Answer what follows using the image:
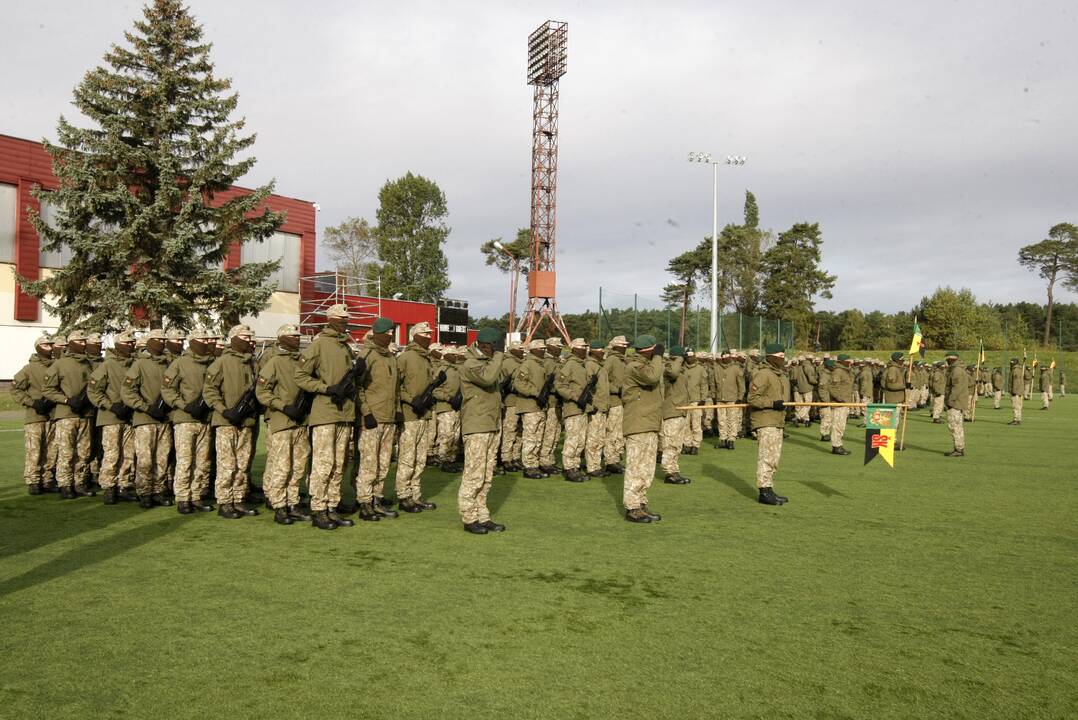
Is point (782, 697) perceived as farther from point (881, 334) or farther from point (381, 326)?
point (881, 334)

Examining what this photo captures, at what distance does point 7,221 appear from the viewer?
26094 millimetres

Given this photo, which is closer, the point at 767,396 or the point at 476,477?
the point at 476,477

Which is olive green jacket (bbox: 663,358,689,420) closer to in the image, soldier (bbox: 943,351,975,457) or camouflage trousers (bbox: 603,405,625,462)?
camouflage trousers (bbox: 603,405,625,462)

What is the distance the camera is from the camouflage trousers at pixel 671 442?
10.5 meters

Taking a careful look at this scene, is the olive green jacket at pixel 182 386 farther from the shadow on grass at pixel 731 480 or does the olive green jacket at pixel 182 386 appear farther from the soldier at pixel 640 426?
the shadow on grass at pixel 731 480

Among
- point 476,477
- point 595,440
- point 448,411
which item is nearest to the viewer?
point 476,477

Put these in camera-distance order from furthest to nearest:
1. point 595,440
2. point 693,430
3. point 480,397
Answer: point 693,430 → point 595,440 → point 480,397

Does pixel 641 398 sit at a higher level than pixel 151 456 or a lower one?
higher

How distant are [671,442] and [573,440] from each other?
1538mm

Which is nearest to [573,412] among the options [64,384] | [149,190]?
[64,384]

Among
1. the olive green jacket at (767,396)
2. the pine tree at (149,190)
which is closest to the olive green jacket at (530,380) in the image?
the olive green jacket at (767,396)

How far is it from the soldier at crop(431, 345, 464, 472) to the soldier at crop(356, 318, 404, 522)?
8.49 feet

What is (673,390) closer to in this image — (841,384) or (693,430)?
(693,430)

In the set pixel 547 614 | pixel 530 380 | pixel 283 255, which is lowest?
pixel 547 614
